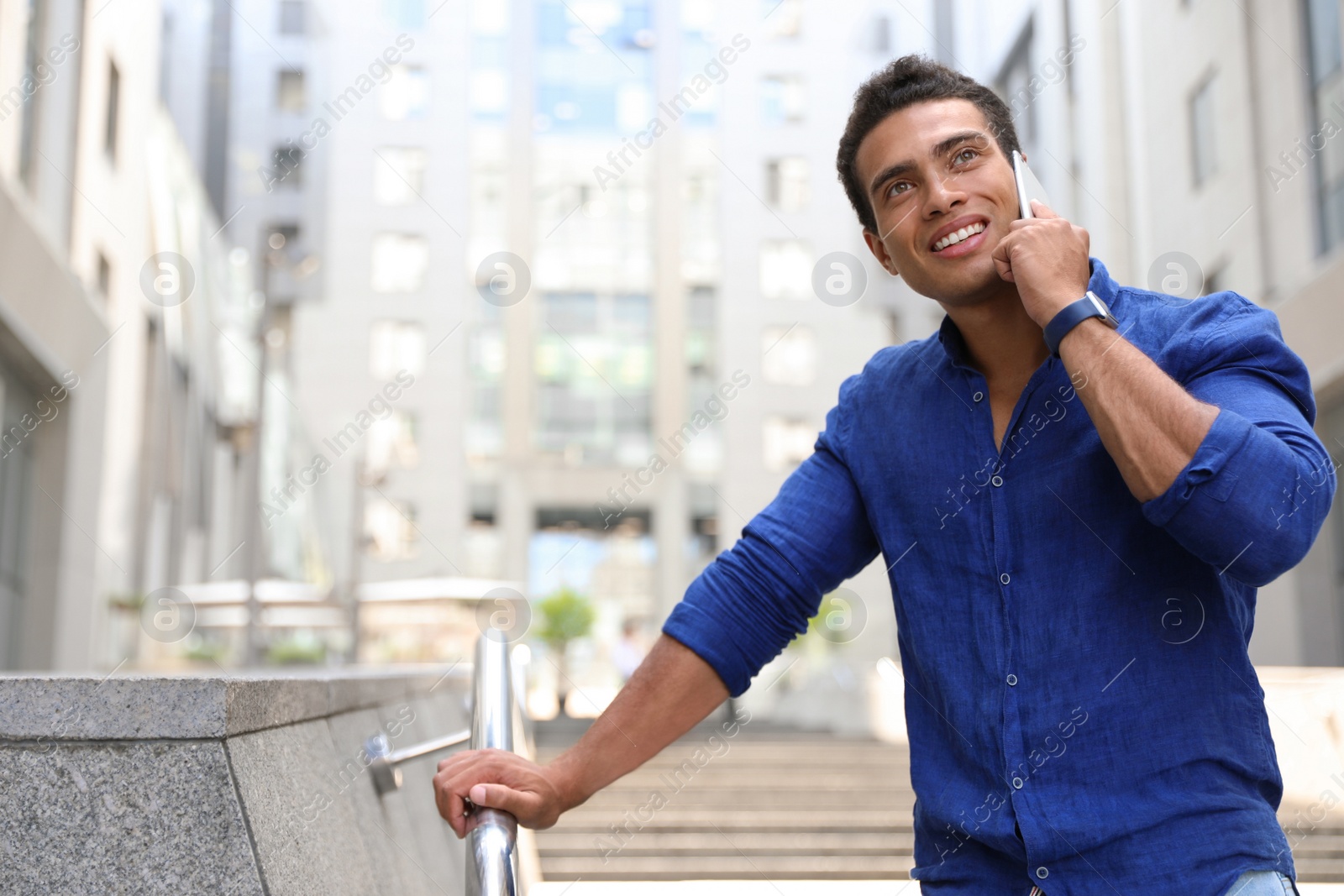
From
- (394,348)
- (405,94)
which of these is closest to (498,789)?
(394,348)

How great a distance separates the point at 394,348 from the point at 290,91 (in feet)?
20.7

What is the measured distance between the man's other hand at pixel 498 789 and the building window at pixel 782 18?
3128 centimetres

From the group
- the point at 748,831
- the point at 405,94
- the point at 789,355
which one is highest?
the point at 405,94

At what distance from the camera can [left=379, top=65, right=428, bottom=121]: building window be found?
2930cm

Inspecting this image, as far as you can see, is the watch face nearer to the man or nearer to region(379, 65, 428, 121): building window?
the man

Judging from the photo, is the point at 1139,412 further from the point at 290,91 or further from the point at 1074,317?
the point at 290,91

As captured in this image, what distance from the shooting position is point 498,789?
1718 millimetres

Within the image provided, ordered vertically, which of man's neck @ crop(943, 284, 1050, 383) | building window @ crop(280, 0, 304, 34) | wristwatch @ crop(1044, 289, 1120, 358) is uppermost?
building window @ crop(280, 0, 304, 34)

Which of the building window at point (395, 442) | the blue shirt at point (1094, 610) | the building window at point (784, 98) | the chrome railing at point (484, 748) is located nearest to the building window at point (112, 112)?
the building window at point (395, 442)

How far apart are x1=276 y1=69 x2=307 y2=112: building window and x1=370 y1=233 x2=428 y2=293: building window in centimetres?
345

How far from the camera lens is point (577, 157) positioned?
30.6 m

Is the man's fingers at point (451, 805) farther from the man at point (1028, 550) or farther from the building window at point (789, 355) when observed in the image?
the building window at point (789, 355)

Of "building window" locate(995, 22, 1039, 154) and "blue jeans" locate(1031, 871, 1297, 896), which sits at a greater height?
"building window" locate(995, 22, 1039, 154)

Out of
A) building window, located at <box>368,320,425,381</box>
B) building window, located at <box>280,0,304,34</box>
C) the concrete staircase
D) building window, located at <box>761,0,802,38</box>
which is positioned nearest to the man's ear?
the concrete staircase
